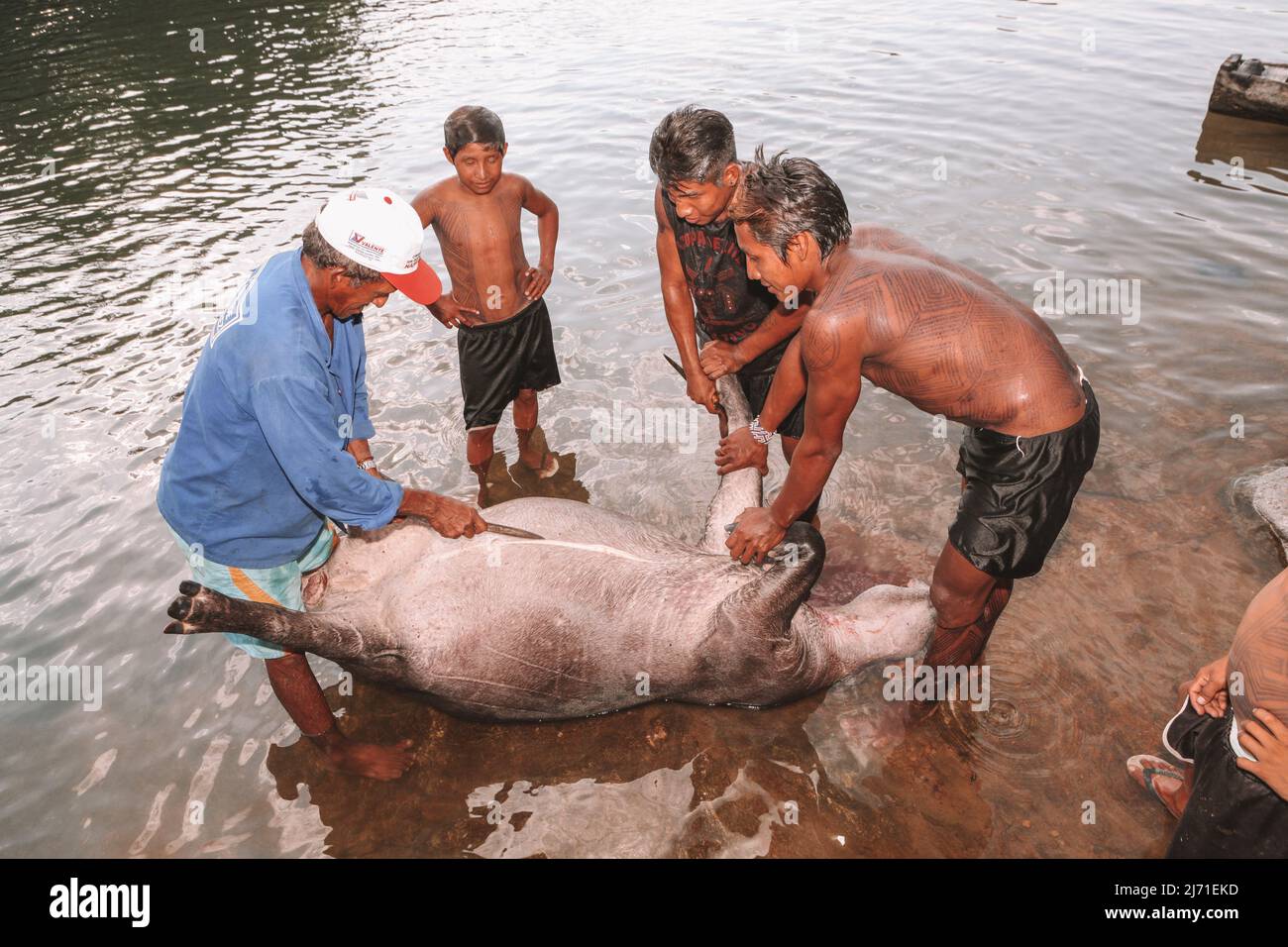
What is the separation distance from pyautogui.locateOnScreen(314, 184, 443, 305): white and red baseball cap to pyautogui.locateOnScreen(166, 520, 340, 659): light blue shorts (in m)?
1.36

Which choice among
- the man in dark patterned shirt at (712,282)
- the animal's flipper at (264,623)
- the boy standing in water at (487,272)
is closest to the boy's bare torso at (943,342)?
the man in dark patterned shirt at (712,282)

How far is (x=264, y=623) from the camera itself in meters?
3.18

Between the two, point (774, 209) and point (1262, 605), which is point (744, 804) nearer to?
point (1262, 605)

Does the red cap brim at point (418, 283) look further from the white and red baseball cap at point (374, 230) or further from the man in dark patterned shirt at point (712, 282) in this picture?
the man in dark patterned shirt at point (712, 282)

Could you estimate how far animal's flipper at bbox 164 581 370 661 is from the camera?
2.89 meters

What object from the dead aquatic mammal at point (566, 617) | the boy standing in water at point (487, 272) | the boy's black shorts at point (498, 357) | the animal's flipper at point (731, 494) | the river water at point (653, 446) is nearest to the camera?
the dead aquatic mammal at point (566, 617)

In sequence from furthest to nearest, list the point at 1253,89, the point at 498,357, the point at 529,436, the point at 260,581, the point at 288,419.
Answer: the point at 1253,89, the point at 529,436, the point at 498,357, the point at 260,581, the point at 288,419

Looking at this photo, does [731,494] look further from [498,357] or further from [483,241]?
[483,241]

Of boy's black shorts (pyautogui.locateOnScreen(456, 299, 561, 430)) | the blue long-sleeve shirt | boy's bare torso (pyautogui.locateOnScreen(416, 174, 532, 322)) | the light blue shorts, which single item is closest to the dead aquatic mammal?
the light blue shorts

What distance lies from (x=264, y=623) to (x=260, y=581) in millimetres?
375

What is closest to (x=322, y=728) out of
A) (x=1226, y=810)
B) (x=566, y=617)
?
(x=566, y=617)

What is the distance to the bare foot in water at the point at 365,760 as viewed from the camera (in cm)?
407

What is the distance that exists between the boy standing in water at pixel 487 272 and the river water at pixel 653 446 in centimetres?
90

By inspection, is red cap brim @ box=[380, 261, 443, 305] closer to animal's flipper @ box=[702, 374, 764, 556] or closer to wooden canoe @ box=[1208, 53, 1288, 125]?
animal's flipper @ box=[702, 374, 764, 556]
